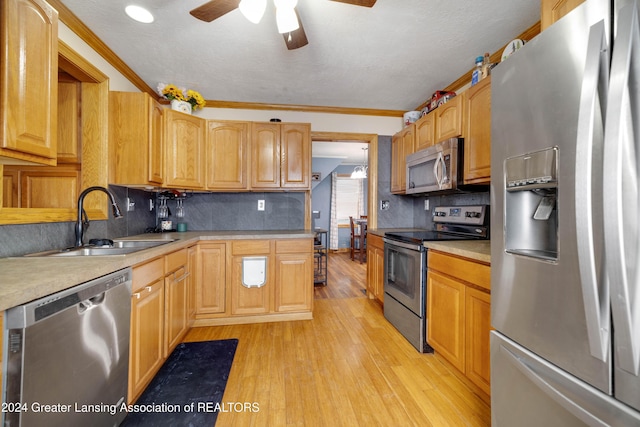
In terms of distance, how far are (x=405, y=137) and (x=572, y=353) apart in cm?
265

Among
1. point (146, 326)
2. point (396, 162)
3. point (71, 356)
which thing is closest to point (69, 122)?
point (146, 326)

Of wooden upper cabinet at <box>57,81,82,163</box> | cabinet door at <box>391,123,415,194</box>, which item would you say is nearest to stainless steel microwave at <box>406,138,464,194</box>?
cabinet door at <box>391,123,415,194</box>

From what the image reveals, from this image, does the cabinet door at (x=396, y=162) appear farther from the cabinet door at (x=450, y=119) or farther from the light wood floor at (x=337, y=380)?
the light wood floor at (x=337, y=380)

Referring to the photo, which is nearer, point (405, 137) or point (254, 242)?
point (254, 242)

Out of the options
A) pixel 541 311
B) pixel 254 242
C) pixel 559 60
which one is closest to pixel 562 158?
pixel 559 60

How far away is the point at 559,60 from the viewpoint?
84 centimetres

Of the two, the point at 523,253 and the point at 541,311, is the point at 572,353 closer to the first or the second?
the point at 541,311

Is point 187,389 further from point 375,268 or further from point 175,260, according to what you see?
point 375,268

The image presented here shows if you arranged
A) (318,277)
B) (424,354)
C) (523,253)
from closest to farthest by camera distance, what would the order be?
(523,253)
(424,354)
(318,277)

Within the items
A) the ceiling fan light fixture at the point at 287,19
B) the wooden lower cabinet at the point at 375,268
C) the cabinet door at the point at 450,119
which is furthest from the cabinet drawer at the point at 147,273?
the cabinet door at the point at 450,119

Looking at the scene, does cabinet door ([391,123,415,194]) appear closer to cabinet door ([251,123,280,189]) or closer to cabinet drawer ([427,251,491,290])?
cabinet drawer ([427,251,491,290])

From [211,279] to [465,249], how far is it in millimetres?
2192

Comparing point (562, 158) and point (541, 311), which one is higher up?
point (562, 158)

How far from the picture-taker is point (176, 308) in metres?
2.01
